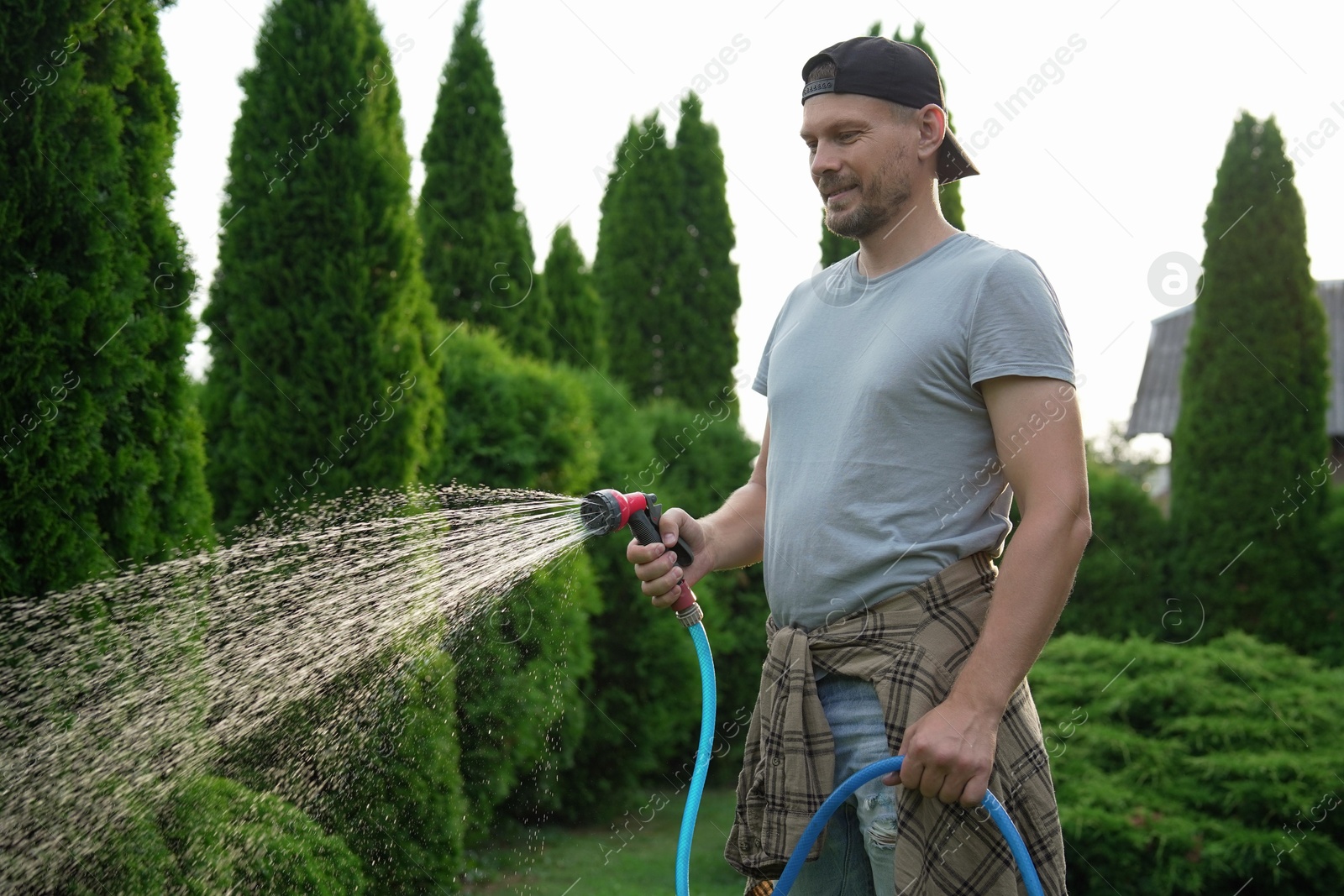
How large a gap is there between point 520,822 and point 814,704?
178 inches

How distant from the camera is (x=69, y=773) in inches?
118

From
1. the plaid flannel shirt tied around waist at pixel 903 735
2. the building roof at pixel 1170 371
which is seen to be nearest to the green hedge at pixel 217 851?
the plaid flannel shirt tied around waist at pixel 903 735

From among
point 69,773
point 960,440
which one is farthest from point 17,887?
point 960,440

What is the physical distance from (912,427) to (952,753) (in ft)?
1.82

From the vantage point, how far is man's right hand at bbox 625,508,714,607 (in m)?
2.27

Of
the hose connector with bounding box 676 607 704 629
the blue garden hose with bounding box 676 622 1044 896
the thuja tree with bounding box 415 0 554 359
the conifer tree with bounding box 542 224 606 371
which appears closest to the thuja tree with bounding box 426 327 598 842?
the hose connector with bounding box 676 607 704 629

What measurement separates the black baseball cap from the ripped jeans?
1.06 meters

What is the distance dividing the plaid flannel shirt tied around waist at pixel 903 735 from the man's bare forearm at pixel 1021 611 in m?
0.11

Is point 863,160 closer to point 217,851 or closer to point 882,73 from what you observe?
A: point 882,73

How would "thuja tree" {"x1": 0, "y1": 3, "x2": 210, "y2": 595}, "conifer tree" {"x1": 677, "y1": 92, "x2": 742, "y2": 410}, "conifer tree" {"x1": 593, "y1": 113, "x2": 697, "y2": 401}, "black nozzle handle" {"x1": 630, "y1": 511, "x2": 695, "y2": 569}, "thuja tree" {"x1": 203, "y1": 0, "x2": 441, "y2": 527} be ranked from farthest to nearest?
"conifer tree" {"x1": 593, "y1": 113, "x2": 697, "y2": 401}, "conifer tree" {"x1": 677, "y1": 92, "x2": 742, "y2": 410}, "thuja tree" {"x1": 203, "y1": 0, "x2": 441, "y2": 527}, "thuja tree" {"x1": 0, "y1": 3, "x2": 210, "y2": 595}, "black nozzle handle" {"x1": 630, "y1": 511, "x2": 695, "y2": 569}

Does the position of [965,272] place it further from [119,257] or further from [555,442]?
[555,442]

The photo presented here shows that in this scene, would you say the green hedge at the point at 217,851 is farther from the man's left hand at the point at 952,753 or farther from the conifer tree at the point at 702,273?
the conifer tree at the point at 702,273

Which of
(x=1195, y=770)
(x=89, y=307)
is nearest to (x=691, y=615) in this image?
(x=89, y=307)

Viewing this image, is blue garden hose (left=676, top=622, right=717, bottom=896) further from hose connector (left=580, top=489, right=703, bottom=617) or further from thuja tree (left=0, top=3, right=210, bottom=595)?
thuja tree (left=0, top=3, right=210, bottom=595)
